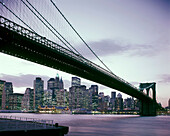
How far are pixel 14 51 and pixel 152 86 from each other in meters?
84.4

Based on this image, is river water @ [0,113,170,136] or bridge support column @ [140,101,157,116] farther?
bridge support column @ [140,101,157,116]

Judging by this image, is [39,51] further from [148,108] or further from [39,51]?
[148,108]

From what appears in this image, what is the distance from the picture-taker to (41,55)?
3534cm

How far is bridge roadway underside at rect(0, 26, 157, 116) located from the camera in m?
28.9

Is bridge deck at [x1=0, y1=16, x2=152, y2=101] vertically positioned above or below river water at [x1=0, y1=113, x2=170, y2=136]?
above

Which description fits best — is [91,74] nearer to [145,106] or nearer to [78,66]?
[78,66]

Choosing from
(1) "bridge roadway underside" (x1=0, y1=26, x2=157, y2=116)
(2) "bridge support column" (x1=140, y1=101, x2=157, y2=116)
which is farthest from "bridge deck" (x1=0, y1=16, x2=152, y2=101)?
(2) "bridge support column" (x1=140, y1=101, x2=157, y2=116)

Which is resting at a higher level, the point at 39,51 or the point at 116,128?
the point at 39,51

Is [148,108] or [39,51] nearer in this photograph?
[39,51]

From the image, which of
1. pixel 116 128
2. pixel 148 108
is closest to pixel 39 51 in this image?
pixel 116 128

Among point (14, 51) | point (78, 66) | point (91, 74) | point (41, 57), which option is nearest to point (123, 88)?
point (91, 74)

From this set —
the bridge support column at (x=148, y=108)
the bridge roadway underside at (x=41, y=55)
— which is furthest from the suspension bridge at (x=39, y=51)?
the bridge support column at (x=148, y=108)

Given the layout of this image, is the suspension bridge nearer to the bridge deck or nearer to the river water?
the bridge deck

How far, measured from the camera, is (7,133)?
17.0m
